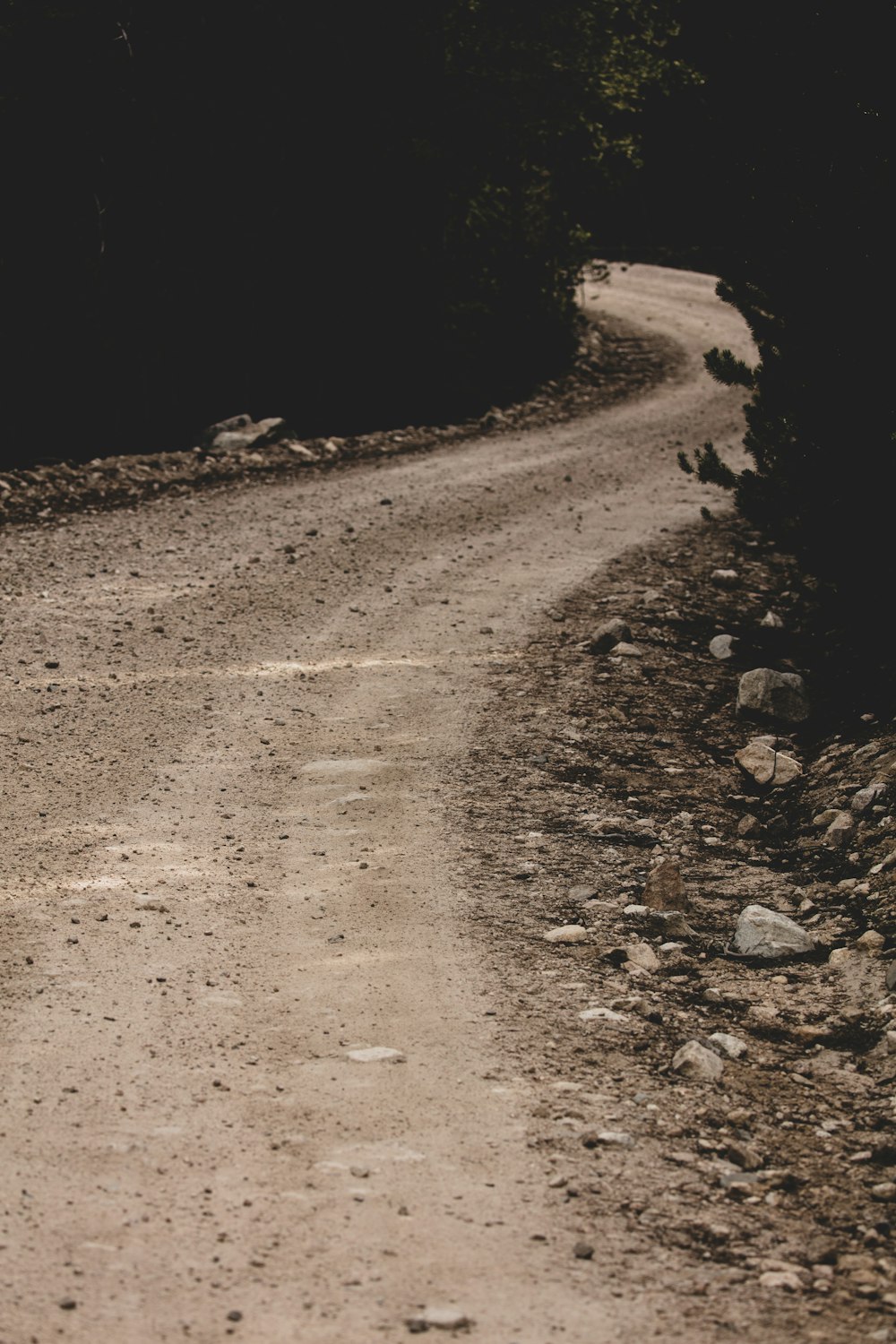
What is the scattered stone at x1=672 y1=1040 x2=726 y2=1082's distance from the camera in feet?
13.0

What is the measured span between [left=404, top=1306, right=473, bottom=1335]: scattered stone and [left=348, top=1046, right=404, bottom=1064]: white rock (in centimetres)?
104

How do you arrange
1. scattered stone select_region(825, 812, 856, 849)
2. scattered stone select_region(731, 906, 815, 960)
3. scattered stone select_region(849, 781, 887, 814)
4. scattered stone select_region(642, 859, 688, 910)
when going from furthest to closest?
scattered stone select_region(849, 781, 887, 814) → scattered stone select_region(825, 812, 856, 849) → scattered stone select_region(642, 859, 688, 910) → scattered stone select_region(731, 906, 815, 960)

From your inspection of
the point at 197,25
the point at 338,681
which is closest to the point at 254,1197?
the point at 338,681

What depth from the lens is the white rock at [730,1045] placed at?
4115 millimetres

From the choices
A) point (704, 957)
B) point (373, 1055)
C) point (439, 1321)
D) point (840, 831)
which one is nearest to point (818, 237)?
point (840, 831)

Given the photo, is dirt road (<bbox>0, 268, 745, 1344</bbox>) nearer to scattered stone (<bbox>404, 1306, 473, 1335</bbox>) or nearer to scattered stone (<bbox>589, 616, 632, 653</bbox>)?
scattered stone (<bbox>404, 1306, 473, 1335</bbox>)

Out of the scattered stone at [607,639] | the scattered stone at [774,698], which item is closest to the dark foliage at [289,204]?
the scattered stone at [607,639]

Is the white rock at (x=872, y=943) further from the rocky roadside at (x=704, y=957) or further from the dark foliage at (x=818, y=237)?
the dark foliage at (x=818, y=237)

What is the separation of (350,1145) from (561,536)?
27.0ft

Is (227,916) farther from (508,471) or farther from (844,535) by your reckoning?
(508,471)

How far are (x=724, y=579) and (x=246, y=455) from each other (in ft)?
20.7

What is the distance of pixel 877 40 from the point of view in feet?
20.8

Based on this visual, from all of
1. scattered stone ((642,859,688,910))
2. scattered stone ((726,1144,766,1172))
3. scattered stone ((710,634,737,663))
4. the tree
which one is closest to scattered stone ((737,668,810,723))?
scattered stone ((710,634,737,663))

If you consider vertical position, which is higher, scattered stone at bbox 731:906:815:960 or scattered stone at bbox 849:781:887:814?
scattered stone at bbox 849:781:887:814
